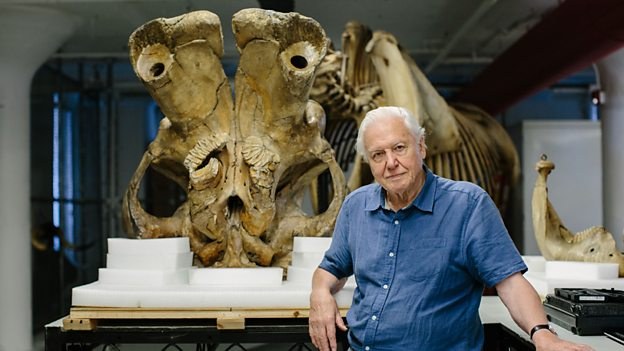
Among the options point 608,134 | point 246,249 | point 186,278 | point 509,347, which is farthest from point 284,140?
point 608,134

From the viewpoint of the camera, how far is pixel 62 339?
344 cm

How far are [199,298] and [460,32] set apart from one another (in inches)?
228

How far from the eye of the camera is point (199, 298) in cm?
346

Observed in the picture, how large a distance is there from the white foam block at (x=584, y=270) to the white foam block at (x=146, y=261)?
1.95 meters

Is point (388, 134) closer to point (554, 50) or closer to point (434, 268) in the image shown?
point (434, 268)

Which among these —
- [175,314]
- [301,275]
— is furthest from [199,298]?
[301,275]

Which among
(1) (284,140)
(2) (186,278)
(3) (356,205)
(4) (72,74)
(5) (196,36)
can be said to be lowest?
(2) (186,278)

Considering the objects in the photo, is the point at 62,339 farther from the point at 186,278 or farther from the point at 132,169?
the point at 132,169

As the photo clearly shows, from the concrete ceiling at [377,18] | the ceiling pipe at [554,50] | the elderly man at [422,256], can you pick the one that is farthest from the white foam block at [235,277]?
the ceiling pipe at [554,50]

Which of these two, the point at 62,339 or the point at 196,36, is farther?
the point at 196,36

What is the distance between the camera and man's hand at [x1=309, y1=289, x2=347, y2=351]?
9.55 ft

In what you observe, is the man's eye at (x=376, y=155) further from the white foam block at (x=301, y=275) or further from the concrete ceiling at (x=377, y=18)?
the concrete ceiling at (x=377, y=18)

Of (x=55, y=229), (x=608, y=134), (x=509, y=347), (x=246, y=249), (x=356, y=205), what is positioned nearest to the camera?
(x=356, y=205)

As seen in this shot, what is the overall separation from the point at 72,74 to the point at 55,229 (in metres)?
2.51
